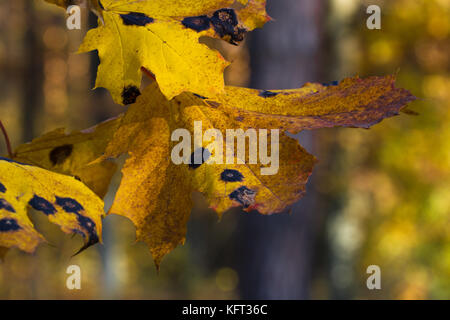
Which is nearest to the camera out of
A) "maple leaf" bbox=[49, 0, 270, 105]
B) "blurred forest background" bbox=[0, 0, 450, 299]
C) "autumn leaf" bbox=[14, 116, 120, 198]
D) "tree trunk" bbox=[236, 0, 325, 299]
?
"maple leaf" bbox=[49, 0, 270, 105]

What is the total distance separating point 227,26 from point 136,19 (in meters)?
0.11

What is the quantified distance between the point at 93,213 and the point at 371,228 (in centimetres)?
732

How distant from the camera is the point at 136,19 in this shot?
0.54 metres

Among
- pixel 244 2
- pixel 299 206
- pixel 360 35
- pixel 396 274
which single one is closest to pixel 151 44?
pixel 244 2

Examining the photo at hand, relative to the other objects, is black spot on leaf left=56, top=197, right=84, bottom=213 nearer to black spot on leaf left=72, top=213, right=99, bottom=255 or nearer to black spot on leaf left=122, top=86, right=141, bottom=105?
black spot on leaf left=72, top=213, right=99, bottom=255

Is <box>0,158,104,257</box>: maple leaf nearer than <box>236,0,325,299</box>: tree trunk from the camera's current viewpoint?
Yes

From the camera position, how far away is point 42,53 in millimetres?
10242

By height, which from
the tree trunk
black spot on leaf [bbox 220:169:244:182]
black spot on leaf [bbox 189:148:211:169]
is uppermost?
the tree trunk

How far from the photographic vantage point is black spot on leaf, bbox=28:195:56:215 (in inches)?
23.5

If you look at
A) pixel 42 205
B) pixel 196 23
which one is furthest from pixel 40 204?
pixel 196 23

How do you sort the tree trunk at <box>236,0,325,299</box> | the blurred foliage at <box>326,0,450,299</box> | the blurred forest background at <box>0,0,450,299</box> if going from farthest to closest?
the blurred foliage at <box>326,0,450,299</box> < the blurred forest background at <box>0,0,450,299</box> < the tree trunk at <box>236,0,325,299</box>

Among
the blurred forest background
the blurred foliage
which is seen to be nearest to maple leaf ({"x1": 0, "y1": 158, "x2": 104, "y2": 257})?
the blurred forest background

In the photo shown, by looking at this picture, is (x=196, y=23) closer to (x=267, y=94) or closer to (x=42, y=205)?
(x=267, y=94)

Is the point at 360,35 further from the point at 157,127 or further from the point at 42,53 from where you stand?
the point at 42,53
